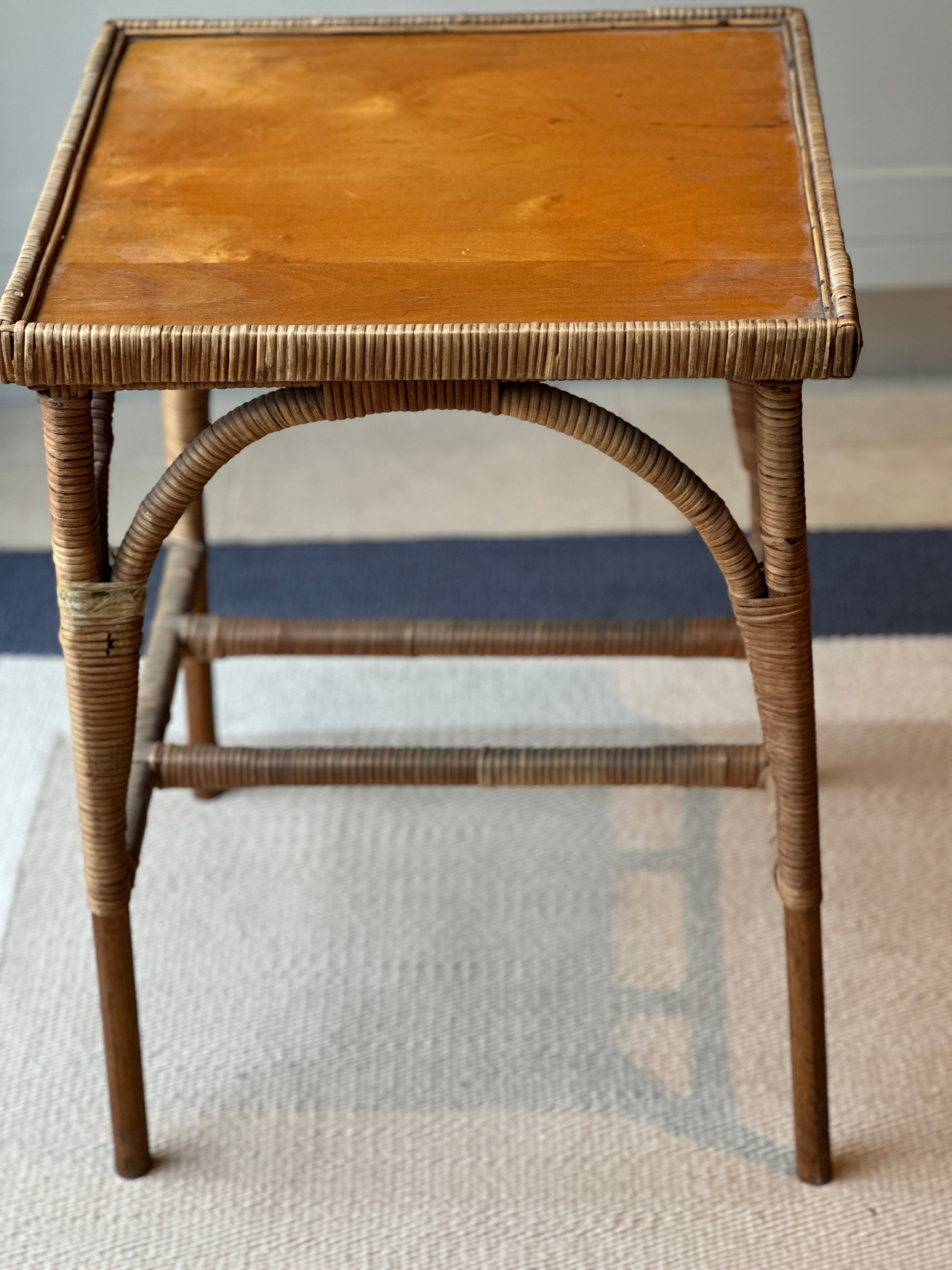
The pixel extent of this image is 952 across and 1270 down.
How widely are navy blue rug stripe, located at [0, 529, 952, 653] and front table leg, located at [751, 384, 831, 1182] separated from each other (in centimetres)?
55

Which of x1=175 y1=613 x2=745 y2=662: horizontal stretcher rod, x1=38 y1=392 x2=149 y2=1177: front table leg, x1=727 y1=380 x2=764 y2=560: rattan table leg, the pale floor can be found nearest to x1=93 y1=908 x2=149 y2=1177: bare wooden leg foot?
x1=38 y1=392 x2=149 y2=1177: front table leg

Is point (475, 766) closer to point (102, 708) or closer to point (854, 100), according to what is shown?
point (102, 708)

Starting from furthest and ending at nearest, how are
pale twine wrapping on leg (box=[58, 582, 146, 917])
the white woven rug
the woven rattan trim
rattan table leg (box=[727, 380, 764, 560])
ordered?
rattan table leg (box=[727, 380, 764, 560]) < the white woven rug < pale twine wrapping on leg (box=[58, 582, 146, 917]) < the woven rattan trim

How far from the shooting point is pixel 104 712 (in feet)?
2.74

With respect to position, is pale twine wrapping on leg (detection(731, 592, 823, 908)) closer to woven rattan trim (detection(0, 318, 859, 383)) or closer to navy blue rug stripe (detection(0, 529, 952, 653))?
woven rattan trim (detection(0, 318, 859, 383))

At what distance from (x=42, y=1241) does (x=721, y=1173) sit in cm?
44

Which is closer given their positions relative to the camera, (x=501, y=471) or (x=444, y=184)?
(x=444, y=184)

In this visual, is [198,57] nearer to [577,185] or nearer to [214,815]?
[577,185]

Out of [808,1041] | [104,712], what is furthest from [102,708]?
[808,1041]

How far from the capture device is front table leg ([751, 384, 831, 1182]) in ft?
2.55

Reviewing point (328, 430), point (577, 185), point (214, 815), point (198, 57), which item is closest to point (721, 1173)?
point (214, 815)

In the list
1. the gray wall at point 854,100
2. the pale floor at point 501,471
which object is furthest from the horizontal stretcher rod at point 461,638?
the gray wall at point 854,100

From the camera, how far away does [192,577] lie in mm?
1131

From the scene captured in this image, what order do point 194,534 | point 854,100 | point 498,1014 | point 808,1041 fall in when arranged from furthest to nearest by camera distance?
point 854,100, point 194,534, point 498,1014, point 808,1041
